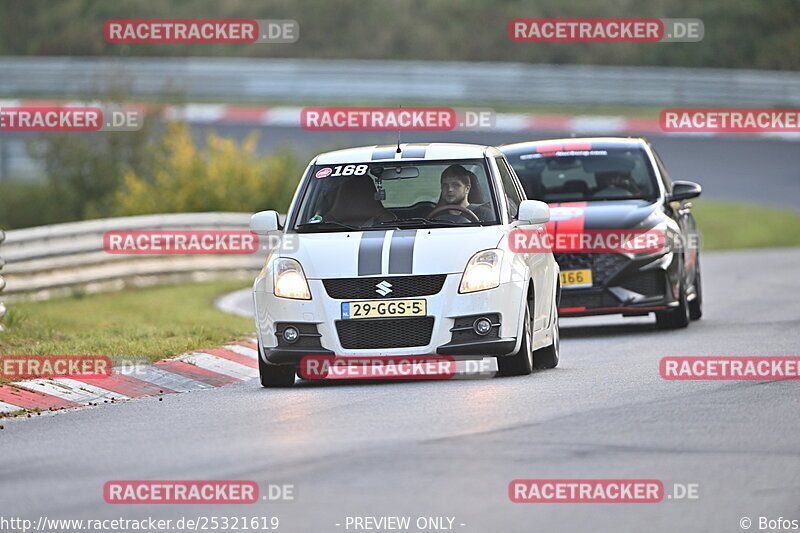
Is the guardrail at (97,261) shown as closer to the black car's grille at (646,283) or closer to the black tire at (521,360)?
the black car's grille at (646,283)

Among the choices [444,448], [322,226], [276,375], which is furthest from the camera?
[322,226]

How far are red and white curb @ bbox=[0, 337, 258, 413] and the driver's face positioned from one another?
7.24 ft

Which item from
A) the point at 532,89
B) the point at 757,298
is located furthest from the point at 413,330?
the point at 532,89

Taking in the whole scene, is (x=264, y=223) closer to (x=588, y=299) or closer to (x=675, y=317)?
(x=588, y=299)

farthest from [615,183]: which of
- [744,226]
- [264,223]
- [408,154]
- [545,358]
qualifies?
[744,226]

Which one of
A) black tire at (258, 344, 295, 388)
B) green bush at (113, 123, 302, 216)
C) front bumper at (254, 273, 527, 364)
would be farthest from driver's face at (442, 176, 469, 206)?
green bush at (113, 123, 302, 216)

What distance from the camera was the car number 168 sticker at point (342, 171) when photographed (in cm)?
1231

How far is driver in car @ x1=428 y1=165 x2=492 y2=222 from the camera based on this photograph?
39.5 ft

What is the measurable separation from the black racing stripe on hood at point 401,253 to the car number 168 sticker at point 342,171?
2.98 feet

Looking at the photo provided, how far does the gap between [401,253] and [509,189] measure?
5.60 feet

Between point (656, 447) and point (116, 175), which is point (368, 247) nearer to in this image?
point (656, 447)

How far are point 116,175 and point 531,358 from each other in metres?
20.2

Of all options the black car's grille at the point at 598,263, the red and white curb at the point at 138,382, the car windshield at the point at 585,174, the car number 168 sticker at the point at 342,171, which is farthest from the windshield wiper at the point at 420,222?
the car windshield at the point at 585,174

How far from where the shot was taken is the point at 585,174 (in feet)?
53.4
